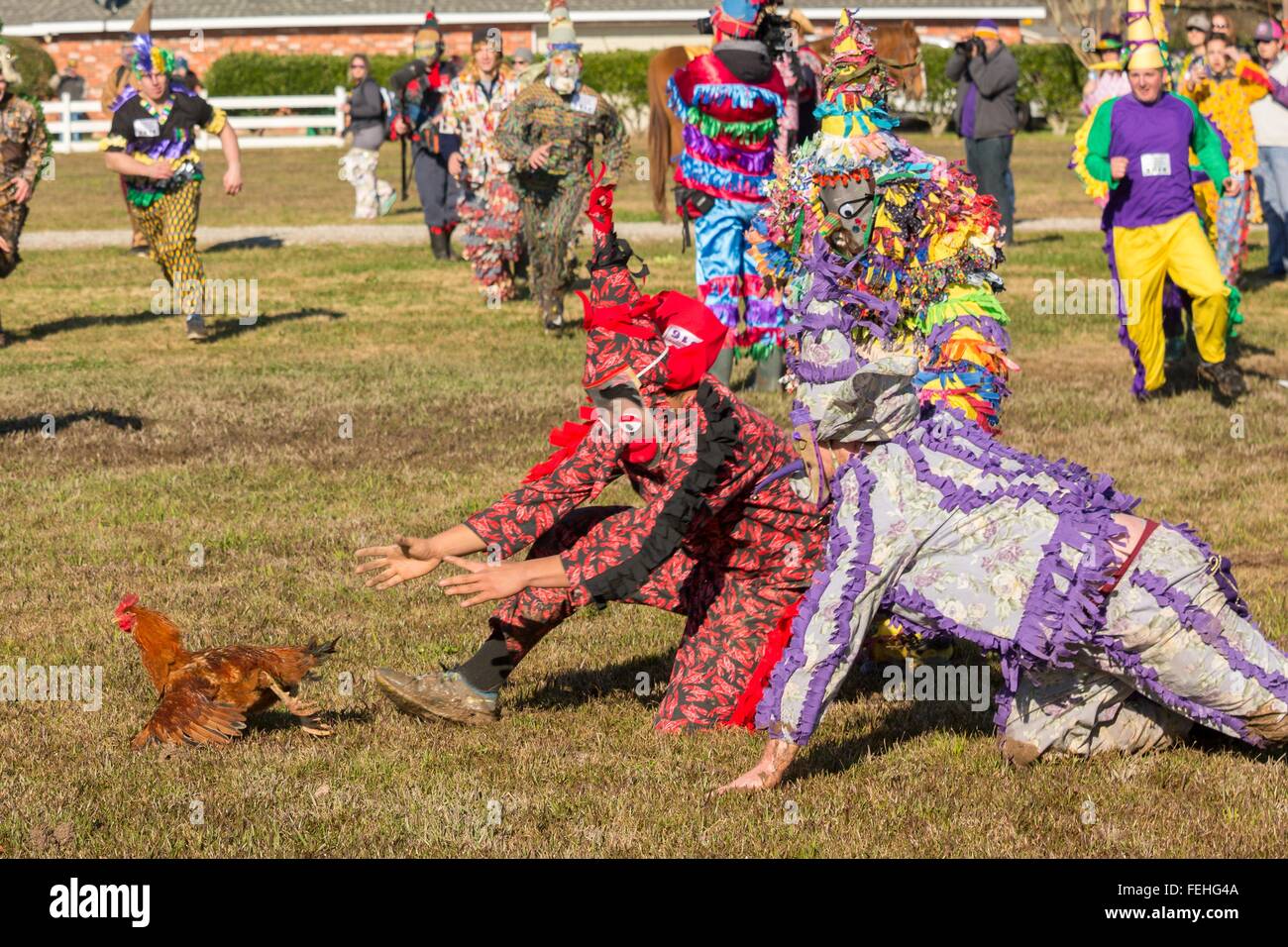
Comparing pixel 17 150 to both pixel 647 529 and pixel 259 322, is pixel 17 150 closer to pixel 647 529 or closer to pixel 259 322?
pixel 259 322

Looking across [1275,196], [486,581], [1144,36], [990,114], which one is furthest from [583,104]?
[486,581]

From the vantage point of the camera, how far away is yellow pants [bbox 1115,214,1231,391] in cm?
1073

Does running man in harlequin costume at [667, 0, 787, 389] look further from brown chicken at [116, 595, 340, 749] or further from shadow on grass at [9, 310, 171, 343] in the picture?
shadow on grass at [9, 310, 171, 343]

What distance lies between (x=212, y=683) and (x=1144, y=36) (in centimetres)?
742

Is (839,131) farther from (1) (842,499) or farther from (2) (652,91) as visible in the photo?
(2) (652,91)

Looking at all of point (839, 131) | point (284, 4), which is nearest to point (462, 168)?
point (839, 131)

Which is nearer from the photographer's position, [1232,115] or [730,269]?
[730,269]

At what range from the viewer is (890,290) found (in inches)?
263

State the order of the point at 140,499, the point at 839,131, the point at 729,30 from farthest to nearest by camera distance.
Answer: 1. the point at 729,30
2. the point at 140,499
3. the point at 839,131

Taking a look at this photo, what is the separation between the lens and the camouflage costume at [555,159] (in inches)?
564

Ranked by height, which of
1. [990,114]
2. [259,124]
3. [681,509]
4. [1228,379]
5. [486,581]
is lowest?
[1228,379]

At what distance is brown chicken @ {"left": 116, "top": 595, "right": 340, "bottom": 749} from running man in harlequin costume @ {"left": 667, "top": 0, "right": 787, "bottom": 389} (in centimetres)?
570

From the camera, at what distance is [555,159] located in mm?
14422
